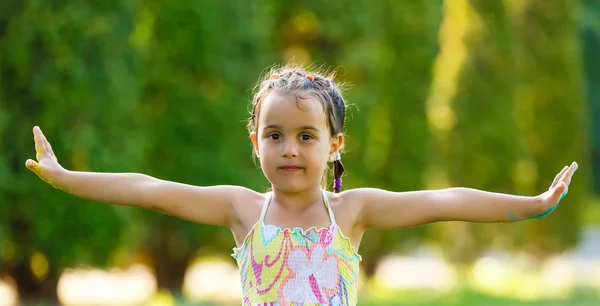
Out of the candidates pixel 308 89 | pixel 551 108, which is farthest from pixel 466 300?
pixel 308 89

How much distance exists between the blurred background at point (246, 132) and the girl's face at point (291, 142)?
110 inches

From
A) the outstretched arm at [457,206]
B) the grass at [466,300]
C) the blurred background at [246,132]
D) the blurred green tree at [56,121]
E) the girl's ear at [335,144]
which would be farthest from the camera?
the grass at [466,300]

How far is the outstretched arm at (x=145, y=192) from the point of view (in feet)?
11.9

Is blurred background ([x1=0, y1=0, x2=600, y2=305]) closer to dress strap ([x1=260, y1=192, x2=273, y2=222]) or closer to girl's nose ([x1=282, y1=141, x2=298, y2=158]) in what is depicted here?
dress strap ([x1=260, y1=192, x2=273, y2=222])

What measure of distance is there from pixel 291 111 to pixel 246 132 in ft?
31.8

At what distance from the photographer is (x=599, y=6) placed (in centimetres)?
3881

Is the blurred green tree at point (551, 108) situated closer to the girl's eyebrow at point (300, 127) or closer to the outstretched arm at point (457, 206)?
the outstretched arm at point (457, 206)

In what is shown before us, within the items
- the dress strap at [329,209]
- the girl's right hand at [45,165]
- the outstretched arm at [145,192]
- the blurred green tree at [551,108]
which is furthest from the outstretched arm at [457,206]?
the blurred green tree at [551,108]

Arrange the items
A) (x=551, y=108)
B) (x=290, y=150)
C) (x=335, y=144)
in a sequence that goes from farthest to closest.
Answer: (x=551, y=108)
(x=335, y=144)
(x=290, y=150)

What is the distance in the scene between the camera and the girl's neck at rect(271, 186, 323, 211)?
3.63m

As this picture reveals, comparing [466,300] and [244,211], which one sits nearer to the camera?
[244,211]

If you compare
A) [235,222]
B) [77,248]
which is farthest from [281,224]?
[77,248]

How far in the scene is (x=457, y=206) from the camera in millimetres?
3623

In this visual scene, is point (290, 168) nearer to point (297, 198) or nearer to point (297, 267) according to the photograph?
point (297, 198)
